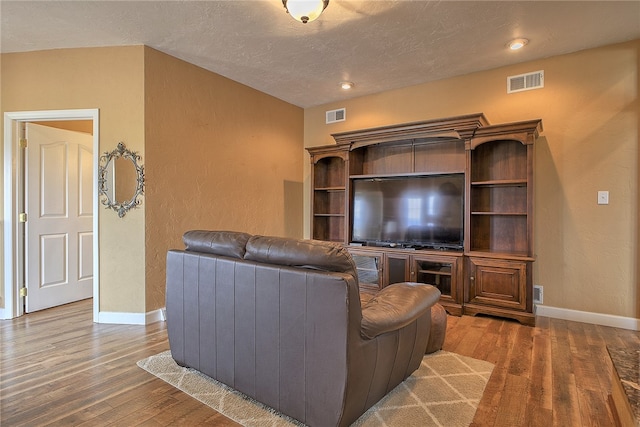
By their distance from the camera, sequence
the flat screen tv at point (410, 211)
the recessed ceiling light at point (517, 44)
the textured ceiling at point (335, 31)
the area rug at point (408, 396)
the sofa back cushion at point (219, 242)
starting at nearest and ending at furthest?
the area rug at point (408, 396) < the sofa back cushion at point (219, 242) < the textured ceiling at point (335, 31) < the recessed ceiling light at point (517, 44) < the flat screen tv at point (410, 211)

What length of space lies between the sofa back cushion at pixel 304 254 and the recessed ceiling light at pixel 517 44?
2.93 metres

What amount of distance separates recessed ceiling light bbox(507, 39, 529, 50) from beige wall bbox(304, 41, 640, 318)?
1.62 ft

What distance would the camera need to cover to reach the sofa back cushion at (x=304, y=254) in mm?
1648

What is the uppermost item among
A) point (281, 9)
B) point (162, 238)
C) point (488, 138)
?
point (281, 9)

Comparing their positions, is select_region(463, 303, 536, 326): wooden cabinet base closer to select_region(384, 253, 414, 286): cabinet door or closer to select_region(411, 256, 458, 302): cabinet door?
select_region(411, 256, 458, 302): cabinet door

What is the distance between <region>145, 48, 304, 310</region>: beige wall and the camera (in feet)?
11.2

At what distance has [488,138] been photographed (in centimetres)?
354

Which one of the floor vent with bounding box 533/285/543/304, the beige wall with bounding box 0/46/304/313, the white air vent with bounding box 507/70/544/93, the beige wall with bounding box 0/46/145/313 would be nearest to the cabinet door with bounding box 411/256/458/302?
the floor vent with bounding box 533/285/543/304

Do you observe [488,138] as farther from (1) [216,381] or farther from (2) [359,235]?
(1) [216,381]

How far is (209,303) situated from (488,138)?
3.18 metres

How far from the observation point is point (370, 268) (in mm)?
4199

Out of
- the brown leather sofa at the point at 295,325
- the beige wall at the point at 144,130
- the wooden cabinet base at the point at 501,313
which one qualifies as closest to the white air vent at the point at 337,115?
the beige wall at the point at 144,130

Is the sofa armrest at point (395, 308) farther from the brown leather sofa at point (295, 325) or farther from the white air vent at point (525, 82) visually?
the white air vent at point (525, 82)

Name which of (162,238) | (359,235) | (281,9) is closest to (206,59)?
(281,9)
